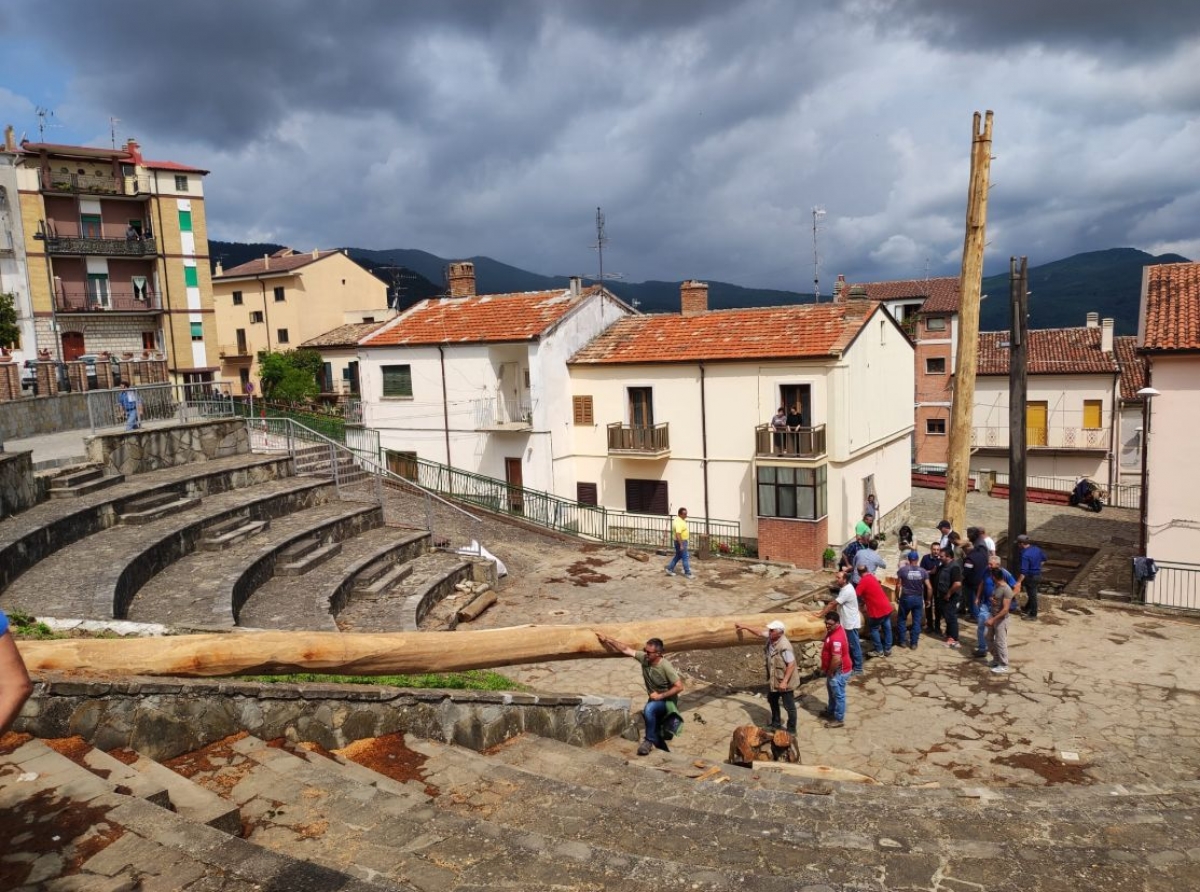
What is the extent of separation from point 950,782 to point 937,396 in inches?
1501

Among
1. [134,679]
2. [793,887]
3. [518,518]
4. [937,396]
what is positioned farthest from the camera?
[937,396]

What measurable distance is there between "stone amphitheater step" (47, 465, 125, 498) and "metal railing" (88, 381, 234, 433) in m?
2.80

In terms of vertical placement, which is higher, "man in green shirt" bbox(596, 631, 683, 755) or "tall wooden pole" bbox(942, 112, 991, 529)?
"tall wooden pole" bbox(942, 112, 991, 529)

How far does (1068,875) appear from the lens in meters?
5.13

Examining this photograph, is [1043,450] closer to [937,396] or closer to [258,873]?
[937,396]

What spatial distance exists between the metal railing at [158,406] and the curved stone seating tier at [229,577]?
4.73 m

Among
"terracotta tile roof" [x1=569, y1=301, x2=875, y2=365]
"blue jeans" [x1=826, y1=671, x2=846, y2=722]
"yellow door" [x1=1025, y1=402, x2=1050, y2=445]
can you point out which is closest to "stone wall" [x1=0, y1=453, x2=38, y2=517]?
"blue jeans" [x1=826, y1=671, x2=846, y2=722]

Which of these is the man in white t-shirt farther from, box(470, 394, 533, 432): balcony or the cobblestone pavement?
box(470, 394, 533, 432): balcony

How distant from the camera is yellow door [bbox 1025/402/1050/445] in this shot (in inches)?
1447

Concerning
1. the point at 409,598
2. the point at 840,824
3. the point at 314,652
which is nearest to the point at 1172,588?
the point at 840,824

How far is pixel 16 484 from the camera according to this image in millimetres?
12469

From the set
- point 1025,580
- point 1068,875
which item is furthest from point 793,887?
point 1025,580

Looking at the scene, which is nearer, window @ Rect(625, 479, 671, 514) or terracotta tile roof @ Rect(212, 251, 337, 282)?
window @ Rect(625, 479, 671, 514)

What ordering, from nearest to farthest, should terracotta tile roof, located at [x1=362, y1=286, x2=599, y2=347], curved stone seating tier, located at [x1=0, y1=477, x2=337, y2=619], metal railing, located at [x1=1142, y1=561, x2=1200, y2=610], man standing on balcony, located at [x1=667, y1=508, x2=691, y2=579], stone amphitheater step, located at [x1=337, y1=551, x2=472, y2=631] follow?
curved stone seating tier, located at [x1=0, y1=477, x2=337, y2=619]
stone amphitheater step, located at [x1=337, y1=551, x2=472, y2=631]
metal railing, located at [x1=1142, y1=561, x2=1200, y2=610]
man standing on balcony, located at [x1=667, y1=508, x2=691, y2=579]
terracotta tile roof, located at [x1=362, y1=286, x2=599, y2=347]
